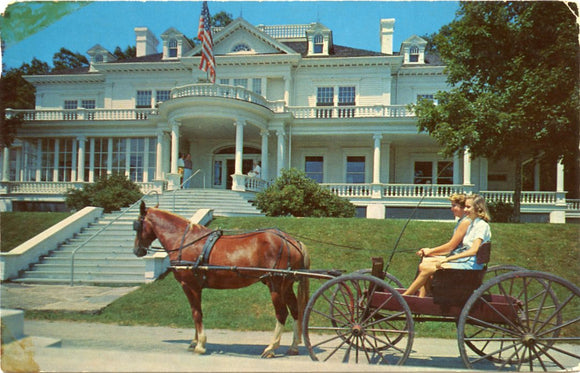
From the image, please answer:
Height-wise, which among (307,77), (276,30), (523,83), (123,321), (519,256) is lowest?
(123,321)

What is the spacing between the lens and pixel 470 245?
460 cm

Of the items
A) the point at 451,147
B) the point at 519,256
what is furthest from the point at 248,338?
the point at 451,147

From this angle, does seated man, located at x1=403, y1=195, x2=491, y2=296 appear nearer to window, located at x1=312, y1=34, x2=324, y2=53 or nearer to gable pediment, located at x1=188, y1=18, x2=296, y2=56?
gable pediment, located at x1=188, y1=18, x2=296, y2=56

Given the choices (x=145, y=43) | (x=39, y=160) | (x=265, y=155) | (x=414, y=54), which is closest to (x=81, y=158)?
(x=39, y=160)

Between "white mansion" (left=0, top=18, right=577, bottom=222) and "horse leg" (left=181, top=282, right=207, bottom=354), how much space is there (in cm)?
1535

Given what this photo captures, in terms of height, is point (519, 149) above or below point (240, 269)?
above

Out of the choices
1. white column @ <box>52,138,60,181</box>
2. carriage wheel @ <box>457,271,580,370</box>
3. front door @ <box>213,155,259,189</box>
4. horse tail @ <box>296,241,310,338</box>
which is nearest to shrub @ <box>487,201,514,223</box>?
front door @ <box>213,155,259,189</box>

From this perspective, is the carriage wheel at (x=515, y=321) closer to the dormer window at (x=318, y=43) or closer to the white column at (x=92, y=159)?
the dormer window at (x=318, y=43)

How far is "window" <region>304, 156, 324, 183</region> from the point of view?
23.5m

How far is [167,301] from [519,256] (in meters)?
7.80

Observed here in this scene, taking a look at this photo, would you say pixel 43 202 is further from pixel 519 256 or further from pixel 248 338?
pixel 519 256

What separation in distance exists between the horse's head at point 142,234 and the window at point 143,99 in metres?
20.5

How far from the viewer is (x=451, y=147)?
13133mm

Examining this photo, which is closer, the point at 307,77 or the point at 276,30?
the point at 307,77
